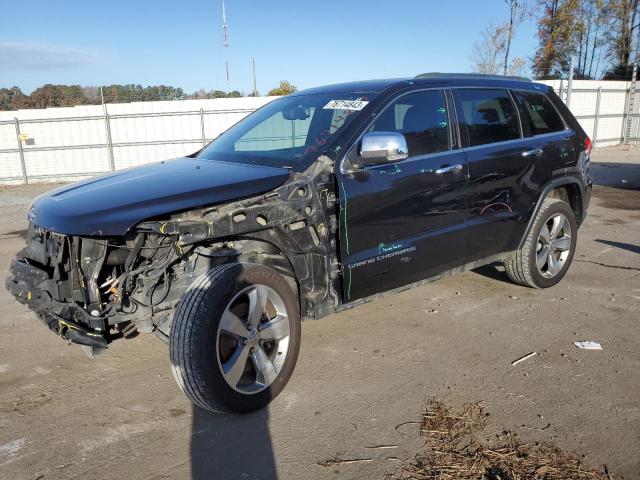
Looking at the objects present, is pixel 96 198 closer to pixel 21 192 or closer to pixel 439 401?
pixel 439 401

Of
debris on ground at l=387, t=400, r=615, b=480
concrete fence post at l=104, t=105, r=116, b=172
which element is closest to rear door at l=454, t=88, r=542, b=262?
debris on ground at l=387, t=400, r=615, b=480

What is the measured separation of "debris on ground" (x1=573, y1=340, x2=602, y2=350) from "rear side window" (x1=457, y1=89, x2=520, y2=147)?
1716mm

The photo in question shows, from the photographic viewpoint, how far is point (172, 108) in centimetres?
1764

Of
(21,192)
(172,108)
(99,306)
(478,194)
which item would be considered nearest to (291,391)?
(99,306)

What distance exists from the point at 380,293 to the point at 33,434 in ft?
7.61

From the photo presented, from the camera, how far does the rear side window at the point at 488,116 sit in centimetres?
417

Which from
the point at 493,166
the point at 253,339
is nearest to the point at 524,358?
the point at 493,166

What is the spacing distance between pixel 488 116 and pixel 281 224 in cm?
227

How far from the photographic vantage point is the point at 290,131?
393 centimetres

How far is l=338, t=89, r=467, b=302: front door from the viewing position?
135 inches

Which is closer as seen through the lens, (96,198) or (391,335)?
(96,198)

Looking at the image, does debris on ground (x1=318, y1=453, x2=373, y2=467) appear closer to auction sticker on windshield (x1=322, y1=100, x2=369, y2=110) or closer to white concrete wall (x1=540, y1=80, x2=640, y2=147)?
auction sticker on windshield (x1=322, y1=100, x2=369, y2=110)

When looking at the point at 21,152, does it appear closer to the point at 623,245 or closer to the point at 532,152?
the point at 532,152

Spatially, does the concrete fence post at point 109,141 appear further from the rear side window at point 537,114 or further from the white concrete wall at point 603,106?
the white concrete wall at point 603,106
